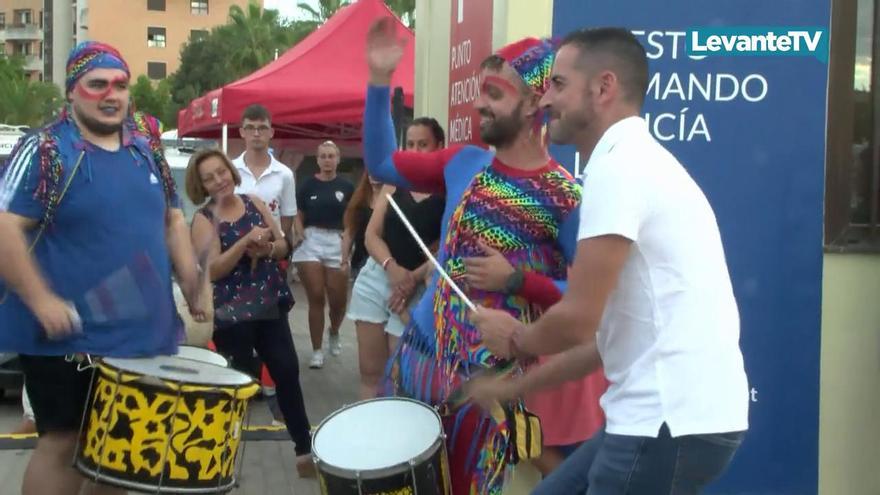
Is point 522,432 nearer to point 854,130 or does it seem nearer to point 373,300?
point 854,130

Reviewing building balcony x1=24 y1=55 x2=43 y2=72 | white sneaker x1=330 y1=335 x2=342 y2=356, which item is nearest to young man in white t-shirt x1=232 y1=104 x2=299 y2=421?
white sneaker x1=330 y1=335 x2=342 y2=356

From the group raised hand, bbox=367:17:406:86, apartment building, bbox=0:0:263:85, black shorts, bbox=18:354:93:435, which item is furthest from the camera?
apartment building, bbox=0:0:263:85

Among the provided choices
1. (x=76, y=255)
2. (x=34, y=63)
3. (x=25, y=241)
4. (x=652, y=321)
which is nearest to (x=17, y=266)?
(x=25, y=241)

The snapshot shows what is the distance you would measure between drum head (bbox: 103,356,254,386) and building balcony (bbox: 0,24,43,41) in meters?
110

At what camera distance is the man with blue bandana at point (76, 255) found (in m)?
4.05

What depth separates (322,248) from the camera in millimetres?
9734

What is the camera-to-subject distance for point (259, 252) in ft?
20.6

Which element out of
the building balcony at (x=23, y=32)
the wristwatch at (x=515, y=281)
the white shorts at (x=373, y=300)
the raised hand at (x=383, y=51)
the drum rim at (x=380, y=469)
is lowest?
the drum rim at (x=380, y=469)

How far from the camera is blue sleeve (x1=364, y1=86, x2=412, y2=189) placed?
412 centimetres

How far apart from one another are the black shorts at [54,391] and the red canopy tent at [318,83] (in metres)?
7.37

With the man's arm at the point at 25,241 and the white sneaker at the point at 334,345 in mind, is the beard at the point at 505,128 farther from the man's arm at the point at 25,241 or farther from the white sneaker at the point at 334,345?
→ the white sneaker at the point at 334,345

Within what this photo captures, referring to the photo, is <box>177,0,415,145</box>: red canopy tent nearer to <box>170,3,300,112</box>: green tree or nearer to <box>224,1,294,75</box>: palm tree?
<box>224,1,294,75</box>: palm tree

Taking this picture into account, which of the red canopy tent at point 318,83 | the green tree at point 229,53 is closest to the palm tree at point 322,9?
the green tree at point 229,53

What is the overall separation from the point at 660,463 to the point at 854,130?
294 centimetres
